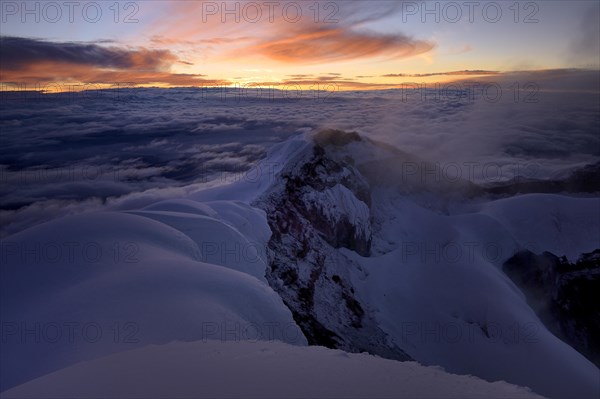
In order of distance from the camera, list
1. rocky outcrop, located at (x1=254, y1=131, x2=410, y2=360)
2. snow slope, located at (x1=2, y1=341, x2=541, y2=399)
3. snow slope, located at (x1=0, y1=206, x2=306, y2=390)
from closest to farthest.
Answer: snow slope, located at (x1=2, y1=341, x2=541, y2=399) < snow slope, located at (x1=0, y1=206, x2=306, y2=390) < rocky outcrop, located at (x1=254, y1=131, x2=410, y2=360)

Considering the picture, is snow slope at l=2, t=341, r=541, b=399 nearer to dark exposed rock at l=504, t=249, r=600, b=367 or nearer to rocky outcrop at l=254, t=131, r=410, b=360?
rocky outcrop at l=254, t=131, r=410, b=360

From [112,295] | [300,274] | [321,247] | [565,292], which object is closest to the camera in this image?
[112,295]

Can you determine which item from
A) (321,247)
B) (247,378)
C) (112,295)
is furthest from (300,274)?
(247,378)

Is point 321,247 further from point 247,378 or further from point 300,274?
point 247,378

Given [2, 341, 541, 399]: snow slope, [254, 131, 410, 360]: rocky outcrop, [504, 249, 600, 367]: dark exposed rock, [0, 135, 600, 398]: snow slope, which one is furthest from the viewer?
[504, 249, 600, 367]: dark exposed rock

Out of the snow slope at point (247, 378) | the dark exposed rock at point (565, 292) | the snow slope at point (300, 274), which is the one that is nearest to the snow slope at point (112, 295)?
the snow slope at point (300, 274)

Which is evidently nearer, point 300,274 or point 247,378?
point 247,378

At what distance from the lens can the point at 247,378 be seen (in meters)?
3.07

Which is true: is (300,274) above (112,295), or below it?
below

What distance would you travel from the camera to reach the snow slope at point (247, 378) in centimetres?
290

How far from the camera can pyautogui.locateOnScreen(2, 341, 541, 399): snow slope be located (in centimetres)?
290

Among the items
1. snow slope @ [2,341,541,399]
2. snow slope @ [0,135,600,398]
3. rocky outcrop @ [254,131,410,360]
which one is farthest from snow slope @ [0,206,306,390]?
rocky outcrop @ [254,131,410,360]

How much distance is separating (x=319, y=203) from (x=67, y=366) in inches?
494

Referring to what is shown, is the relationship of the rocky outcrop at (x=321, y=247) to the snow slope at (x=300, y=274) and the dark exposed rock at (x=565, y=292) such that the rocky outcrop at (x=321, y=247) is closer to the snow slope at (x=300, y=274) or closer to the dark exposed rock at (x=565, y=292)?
the snow slope at (x=300, y=274)
